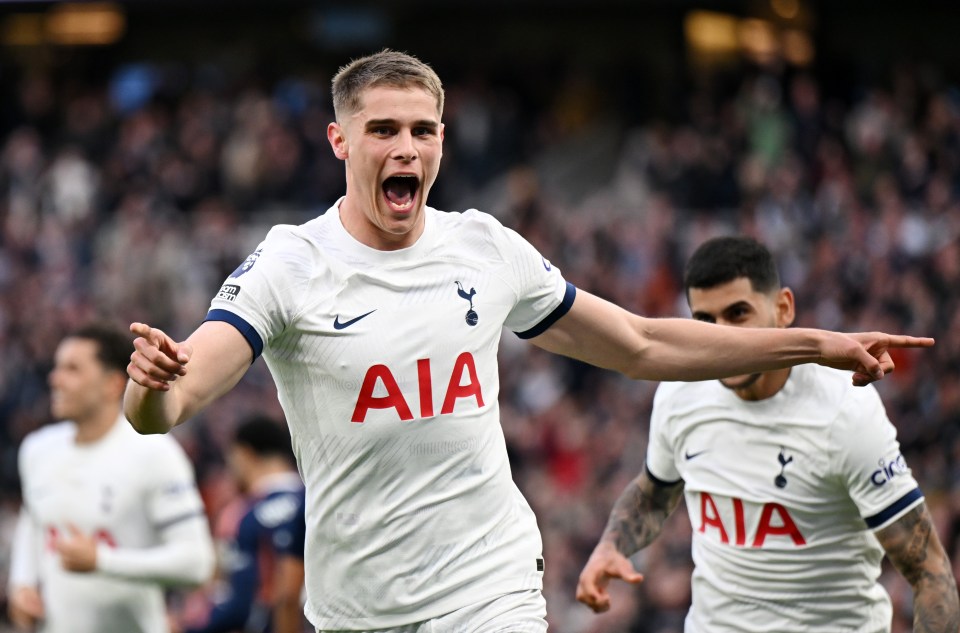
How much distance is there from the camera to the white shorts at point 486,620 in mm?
4992

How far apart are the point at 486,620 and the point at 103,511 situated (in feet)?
12.7

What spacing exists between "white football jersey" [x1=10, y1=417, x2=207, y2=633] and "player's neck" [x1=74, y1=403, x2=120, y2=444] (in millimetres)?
74

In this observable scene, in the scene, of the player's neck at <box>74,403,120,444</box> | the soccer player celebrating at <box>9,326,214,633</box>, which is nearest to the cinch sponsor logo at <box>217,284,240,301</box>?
the soccer player celebrating at <box>9,326,214,633</box>

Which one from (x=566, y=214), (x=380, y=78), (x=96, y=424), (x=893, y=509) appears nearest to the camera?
(x=380, y=78)

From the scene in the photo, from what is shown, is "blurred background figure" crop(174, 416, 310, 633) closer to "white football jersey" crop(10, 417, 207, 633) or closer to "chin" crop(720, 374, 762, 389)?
"white football jersey" crop(10, 417, 207, 633)

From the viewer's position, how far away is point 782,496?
19.9 ft

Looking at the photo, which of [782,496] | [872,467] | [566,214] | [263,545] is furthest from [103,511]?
[566,214]

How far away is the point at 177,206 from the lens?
72.6 feet

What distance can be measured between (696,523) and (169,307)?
1423 cm

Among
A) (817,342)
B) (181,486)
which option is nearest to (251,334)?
(817,342)

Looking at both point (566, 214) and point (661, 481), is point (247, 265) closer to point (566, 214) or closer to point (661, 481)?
point (661, 481)

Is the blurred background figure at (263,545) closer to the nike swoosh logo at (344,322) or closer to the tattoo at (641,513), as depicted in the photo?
the tattoo at (641,513)

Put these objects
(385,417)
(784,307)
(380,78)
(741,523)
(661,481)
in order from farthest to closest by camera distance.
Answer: (661,481) → (784,307) → (741,523) → (380,78) → (385,417)

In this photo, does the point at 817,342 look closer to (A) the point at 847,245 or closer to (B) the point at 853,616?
(B) the point at 853,616
